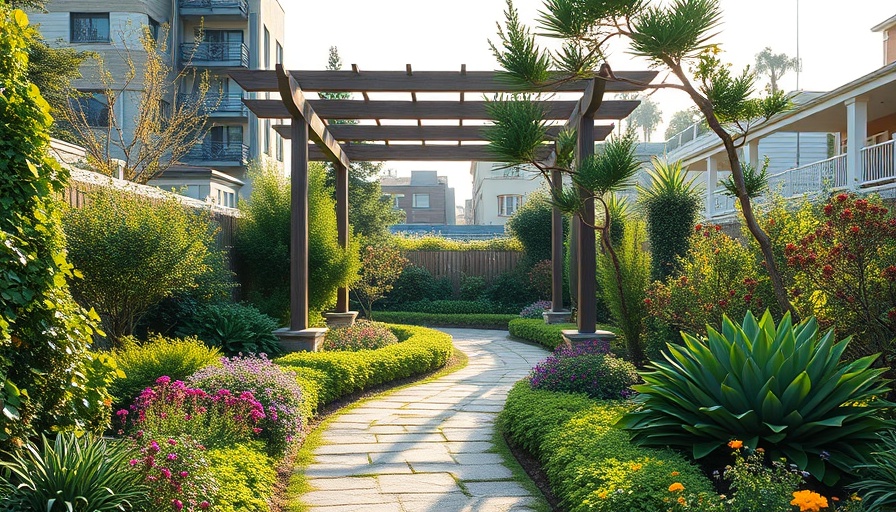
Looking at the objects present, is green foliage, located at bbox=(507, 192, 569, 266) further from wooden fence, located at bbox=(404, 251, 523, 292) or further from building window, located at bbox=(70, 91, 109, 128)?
building window, located at bbox=(70, 91, 109, 128)

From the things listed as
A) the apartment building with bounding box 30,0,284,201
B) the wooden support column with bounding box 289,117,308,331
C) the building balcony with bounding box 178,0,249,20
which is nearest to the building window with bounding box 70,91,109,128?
the apartment building with bounding box 30,0,284,201

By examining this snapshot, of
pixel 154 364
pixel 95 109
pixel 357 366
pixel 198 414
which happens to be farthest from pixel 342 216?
pixel 95 109

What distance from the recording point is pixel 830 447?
407cm

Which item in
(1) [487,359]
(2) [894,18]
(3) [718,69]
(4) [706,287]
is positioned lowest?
(1) [487,359]

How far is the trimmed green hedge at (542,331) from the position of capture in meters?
12.4

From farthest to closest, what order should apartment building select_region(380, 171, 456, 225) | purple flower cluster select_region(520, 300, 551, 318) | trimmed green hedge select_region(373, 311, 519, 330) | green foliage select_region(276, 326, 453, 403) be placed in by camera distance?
apartment building select_region(380, 171, 456, 225) → trimmed green hedge select_region(373, 311, 519, 330) → purple flower cluster select_region(520, 300, 551, 318) → green foliage select_region(276, 326, 453, 403)

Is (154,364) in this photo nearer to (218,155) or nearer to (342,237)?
(342,237)

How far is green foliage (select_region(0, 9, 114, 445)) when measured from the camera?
11.3 feet

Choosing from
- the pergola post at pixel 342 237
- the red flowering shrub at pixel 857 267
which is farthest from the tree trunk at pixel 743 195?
the pergola post at pixel 342 237

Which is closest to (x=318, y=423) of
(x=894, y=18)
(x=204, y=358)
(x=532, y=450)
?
(x=204, y=358)

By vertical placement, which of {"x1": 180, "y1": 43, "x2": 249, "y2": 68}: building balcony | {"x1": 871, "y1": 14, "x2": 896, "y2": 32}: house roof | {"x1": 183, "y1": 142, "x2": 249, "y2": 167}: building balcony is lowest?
{"x1": 183, "y1": 142, "x2": 249, "y2": 167}: building balcony

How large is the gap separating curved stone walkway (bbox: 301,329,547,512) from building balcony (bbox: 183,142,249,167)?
20565mm

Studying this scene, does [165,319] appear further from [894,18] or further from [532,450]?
[894,18]

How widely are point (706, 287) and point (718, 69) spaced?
2.46 metres
